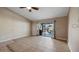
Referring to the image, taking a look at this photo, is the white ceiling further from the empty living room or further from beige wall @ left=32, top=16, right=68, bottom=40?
A: beige wall @ left=32, top=16, right=68, bottom=40

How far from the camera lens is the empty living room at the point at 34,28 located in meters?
4.33

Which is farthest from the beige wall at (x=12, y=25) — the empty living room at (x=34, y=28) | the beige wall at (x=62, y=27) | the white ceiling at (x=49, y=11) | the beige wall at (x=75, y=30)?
the beige wall at (x=75, y=30)

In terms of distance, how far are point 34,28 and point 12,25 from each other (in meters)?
2.28

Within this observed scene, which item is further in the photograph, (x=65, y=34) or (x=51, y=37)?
(x=51, y=37)

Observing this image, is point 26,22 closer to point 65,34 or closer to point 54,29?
point 54,29

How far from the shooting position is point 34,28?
818 centimetres

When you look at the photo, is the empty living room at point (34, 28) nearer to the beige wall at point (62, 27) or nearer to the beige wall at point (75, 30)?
the beige wall at point (62, 27)

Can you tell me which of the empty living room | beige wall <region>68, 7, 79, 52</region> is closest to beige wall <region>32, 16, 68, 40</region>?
the empty living room

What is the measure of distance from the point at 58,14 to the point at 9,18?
333 centimetres

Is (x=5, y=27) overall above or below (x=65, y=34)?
above

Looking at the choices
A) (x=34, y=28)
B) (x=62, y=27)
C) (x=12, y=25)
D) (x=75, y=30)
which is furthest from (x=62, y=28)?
(x=34, y=28)

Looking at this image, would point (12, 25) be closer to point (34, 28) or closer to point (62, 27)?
point (34, 28)
